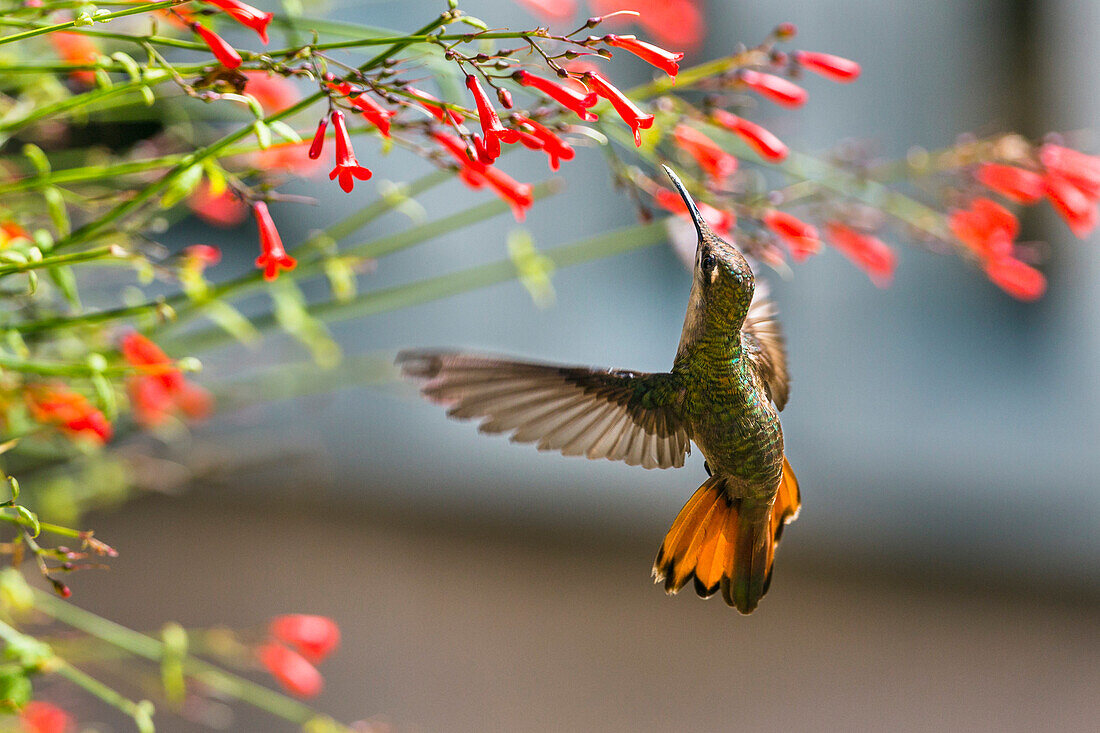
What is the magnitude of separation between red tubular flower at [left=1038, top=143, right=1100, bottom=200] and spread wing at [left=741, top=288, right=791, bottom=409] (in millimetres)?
339

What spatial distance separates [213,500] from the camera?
410cm

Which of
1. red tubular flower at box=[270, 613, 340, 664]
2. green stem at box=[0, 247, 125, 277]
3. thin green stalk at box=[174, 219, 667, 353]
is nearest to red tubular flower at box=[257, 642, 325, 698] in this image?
red tubular flower at box=[270, 613, 340, 664]

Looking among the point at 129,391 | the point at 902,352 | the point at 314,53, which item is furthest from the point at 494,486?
the point at 314,53

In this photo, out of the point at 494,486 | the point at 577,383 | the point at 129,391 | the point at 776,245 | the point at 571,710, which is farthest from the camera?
the point at 494,486

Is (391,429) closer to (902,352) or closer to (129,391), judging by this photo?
(902,352)

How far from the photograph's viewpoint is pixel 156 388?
1.16 meters

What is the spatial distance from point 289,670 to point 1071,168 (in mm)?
974

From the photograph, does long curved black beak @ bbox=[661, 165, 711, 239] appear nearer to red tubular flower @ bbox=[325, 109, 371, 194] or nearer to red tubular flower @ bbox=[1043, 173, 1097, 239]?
red tubular flower @ bbox=[325, 109, 371, 194]

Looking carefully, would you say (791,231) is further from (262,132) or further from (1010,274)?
(262,132)

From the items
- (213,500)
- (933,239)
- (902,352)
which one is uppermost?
(933,239)

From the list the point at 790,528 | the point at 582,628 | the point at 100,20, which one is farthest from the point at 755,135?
the point at 582,628

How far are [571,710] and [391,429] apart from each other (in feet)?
3.73

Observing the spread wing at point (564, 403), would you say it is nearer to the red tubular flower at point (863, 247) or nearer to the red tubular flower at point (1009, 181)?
the red tubular flower at point (863, 247)

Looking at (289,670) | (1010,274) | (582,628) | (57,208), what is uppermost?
(57,208)
